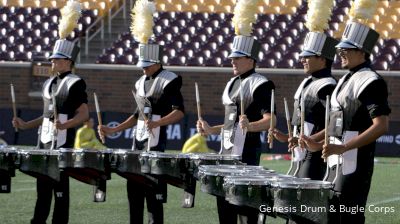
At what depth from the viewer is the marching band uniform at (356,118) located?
7789mm

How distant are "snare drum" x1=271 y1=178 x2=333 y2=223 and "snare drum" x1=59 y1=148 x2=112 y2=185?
3735 millimetres

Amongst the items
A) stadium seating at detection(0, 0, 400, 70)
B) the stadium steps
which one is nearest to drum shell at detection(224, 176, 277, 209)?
stadium seating at detection(0, 0, 400, 70)

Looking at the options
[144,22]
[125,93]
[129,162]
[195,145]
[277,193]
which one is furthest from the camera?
[125,93]

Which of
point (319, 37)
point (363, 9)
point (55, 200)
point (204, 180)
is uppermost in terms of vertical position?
point (363, 9)

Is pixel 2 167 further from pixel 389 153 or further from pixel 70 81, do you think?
pixel 389 153

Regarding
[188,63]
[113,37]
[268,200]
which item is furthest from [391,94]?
[268,200]

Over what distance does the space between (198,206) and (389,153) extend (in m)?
11.4

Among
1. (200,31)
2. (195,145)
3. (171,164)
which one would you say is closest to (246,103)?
(171,164)

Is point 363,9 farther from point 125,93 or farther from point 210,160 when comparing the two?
point 125,93

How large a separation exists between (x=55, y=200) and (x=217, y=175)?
112 inches

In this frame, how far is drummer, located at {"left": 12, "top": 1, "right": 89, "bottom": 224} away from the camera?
1162cm

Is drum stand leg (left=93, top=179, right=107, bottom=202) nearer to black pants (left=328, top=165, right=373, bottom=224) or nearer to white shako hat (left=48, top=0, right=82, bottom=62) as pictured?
white shako hat (left=48, top=0, right=82, bottom=62)

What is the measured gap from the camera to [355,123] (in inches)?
313

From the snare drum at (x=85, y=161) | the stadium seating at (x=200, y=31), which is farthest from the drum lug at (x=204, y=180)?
the stadium seating at (x=200, y=31)
